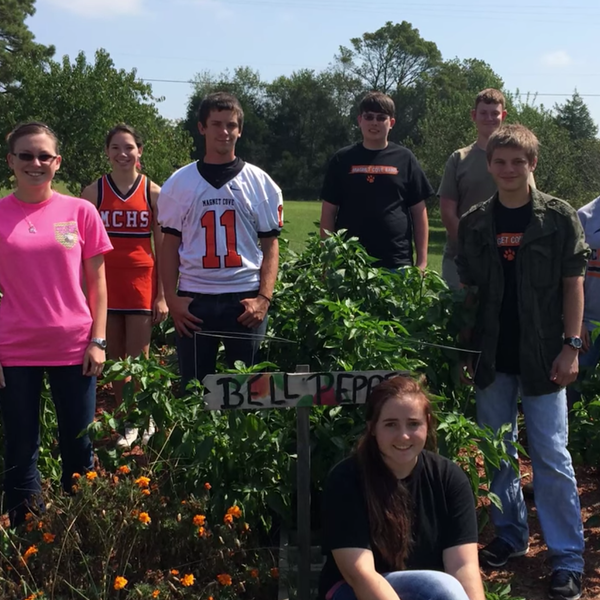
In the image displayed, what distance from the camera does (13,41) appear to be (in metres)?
44.3

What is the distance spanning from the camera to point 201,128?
3.95 meters

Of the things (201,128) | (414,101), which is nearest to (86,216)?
(201,128)

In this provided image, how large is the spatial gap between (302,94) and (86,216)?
220 ft

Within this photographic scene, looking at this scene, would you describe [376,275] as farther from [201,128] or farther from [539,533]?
[539,533]

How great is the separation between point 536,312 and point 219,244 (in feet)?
4.74

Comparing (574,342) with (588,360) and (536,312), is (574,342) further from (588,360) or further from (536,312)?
(588,360)

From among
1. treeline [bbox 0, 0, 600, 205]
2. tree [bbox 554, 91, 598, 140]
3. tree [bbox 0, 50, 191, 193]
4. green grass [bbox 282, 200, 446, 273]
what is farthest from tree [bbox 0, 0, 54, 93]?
tree [bbox 554, 91, 598, 140]

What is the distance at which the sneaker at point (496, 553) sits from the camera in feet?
12.0

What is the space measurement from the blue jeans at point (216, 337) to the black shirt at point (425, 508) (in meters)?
1.30

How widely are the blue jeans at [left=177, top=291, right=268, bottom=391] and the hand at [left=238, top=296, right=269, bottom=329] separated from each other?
4cm

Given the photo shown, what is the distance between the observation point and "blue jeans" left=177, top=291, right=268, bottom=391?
3.88m

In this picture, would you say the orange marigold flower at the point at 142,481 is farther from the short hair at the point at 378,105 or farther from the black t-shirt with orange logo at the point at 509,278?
the short hair at the point at 378,105

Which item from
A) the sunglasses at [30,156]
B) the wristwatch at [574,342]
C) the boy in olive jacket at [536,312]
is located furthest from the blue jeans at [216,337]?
the wristwatch at [574,342]

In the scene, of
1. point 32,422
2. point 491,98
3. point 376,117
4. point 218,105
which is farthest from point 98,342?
point 491,98
